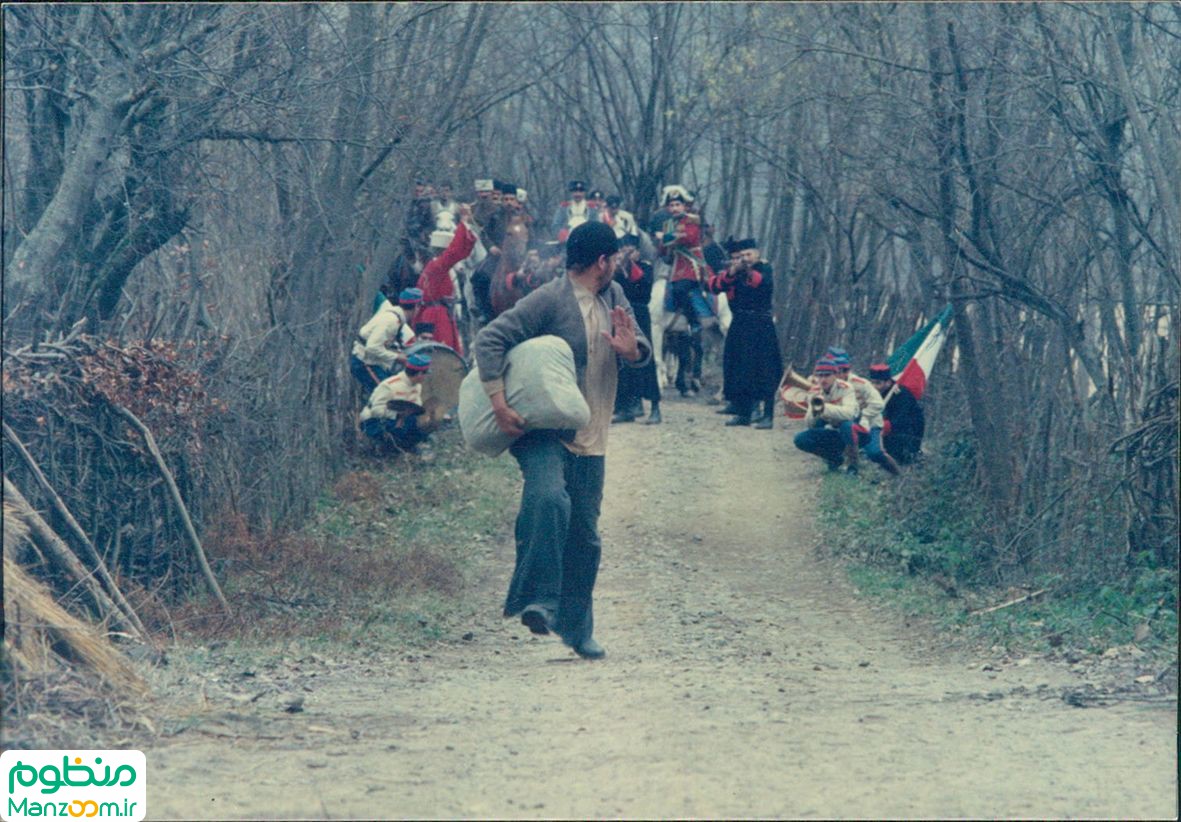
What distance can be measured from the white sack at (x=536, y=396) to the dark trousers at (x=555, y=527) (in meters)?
0.13

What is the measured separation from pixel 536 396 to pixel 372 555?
4349mm

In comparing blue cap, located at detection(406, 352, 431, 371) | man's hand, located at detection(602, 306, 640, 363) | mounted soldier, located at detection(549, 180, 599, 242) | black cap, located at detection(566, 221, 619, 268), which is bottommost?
blue cap, located at detection(406, 352, 431, 371)

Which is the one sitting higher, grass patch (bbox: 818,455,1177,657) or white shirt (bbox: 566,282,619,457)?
white shirt (bbox: 566,282,619,457)

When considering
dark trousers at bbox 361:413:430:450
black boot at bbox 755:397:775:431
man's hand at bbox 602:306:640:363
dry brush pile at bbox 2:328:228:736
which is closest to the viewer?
dry brush pile at bbox 2:328:228:736

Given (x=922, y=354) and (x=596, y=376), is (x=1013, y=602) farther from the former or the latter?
(x=922, y=354)

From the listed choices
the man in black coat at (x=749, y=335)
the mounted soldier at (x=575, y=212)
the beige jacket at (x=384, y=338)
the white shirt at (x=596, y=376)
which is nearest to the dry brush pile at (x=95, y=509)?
the white shirt at (x=596, y=376)

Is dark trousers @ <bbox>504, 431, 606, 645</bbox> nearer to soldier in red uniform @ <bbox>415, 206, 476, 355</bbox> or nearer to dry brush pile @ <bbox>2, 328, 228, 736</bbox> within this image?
dry brush pile @ <bbox>2, 328, 228, 736</bbox>

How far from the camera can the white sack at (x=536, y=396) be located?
277 inches

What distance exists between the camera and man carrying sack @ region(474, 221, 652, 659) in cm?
714

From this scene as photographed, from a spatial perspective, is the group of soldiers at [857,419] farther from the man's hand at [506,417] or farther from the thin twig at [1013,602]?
the man's hand at [506,417]

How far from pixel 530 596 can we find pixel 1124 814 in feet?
10.3

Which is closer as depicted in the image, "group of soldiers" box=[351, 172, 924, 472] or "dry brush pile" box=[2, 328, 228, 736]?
"dry brush pile" box=[2, 328, 228, 736]

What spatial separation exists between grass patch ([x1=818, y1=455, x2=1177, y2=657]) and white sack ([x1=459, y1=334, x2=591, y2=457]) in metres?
2.88

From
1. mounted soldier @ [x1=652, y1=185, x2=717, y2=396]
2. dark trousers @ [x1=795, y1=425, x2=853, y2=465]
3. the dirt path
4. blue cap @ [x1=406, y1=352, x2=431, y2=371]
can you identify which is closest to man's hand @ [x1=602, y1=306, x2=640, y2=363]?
the dirt path
